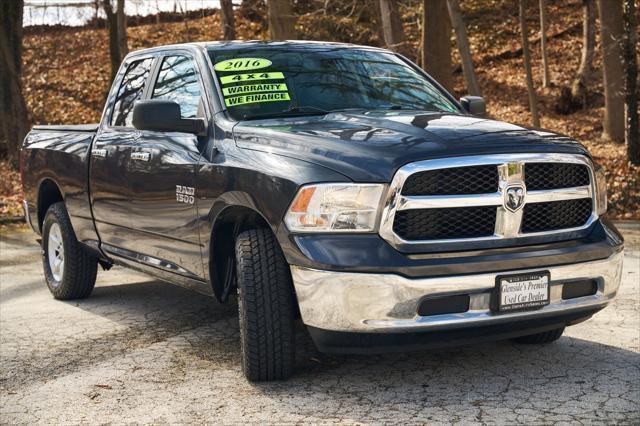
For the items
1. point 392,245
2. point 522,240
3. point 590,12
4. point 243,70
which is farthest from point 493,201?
point 590,12

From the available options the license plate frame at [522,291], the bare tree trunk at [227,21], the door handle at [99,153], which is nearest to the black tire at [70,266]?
the door handle at [99,153]

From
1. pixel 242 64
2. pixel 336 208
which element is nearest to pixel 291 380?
pixel 336 208

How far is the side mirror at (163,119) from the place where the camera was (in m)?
5.51

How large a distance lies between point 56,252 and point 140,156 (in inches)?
85.4

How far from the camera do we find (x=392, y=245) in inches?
175

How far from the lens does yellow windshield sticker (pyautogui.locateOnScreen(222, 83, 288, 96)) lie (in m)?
5.76

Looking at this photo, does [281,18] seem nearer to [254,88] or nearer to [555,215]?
[254,88]

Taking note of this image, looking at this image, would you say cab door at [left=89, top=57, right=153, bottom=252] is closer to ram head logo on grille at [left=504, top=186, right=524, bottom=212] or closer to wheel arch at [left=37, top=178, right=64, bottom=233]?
wheel arch at [left=37, top=178, right=64, bottom=233]

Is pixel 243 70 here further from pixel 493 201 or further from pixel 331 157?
pixel 493 201

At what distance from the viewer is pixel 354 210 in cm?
447

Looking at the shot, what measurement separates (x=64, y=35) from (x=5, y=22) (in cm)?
1234

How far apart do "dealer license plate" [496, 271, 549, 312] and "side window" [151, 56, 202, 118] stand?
7.27 feet

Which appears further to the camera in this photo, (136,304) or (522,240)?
(136,304)

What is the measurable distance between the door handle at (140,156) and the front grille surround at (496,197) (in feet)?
7.12
